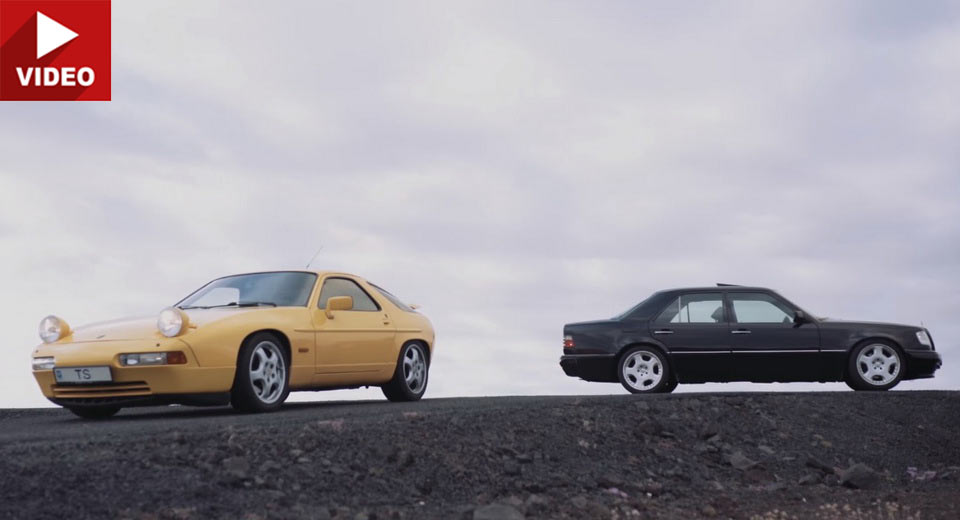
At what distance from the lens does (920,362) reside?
15477mm

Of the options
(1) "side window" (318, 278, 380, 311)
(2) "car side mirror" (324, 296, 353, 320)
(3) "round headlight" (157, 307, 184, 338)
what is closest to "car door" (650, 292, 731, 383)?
Answer: (1) "side window" (318, 278, 380, 311)

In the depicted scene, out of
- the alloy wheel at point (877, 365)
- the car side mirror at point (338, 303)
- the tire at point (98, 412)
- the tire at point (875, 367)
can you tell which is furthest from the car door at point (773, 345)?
the tire at point (98, 412)

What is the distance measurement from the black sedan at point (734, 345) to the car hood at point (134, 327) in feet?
18.9

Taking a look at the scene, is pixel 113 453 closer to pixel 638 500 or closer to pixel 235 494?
pixel 235 494

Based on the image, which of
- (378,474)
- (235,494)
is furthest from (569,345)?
(235,494)

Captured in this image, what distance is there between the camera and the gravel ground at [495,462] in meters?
7.81

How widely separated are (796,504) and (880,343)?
634 cm

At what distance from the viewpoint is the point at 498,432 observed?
10016 millimetres

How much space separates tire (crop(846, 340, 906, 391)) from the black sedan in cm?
1

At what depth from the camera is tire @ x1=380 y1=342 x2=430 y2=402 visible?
13234 millimetres

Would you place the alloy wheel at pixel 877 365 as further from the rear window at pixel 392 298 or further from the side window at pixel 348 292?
the side window at pixel 348 292

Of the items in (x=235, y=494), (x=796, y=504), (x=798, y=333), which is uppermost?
(x=798, y=333)

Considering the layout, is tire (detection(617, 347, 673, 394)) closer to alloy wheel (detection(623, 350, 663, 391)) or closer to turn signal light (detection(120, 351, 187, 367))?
alloy wheel (detection(623, 350, 663, 391))

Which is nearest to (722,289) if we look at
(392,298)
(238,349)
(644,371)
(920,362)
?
(644,371)
